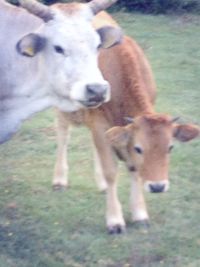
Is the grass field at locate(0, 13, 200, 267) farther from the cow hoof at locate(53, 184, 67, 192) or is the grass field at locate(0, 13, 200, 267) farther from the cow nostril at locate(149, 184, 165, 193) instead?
the cow nostril at locate(149, 184, 165, 193)

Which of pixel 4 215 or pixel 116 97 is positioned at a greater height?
pixel 116 97

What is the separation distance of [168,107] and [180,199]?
2.66m

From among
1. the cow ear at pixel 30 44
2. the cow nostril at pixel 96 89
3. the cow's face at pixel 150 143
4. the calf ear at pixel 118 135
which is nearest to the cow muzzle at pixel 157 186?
the cow's face at pixel 150 143

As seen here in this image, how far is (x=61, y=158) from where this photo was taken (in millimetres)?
8133

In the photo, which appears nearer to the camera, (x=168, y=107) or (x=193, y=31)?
(x=168, y=107)

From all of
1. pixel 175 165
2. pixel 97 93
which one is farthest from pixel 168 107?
pixel 97 93

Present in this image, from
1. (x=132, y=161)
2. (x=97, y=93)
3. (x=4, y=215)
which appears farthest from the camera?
(x=4, y=215)

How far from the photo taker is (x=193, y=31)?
1469cm

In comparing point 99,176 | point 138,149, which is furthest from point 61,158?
point 138,149

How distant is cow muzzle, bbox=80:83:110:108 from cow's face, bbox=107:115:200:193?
355mm

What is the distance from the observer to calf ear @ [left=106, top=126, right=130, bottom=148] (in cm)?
679

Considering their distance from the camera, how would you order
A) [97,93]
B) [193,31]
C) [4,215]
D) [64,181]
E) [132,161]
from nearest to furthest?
[97,93], [132,161], [4,215], [64,181], [193,31]

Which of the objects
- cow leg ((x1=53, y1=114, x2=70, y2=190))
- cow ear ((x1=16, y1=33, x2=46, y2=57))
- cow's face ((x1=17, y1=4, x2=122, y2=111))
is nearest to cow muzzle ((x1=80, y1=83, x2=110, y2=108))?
cow's face ((x1=17, y1=4, x2=122, y2=111))

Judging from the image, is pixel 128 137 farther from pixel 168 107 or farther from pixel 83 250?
pixel 168 107
